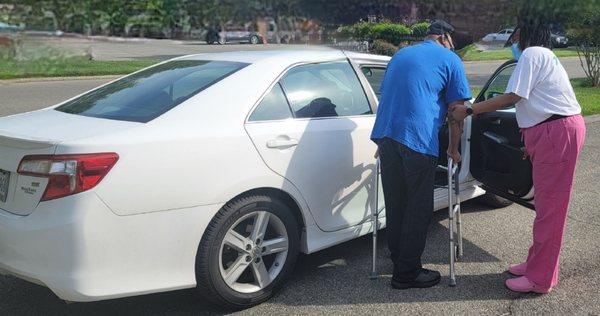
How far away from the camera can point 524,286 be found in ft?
11.6

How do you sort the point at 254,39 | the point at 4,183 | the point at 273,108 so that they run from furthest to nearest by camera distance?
the point at 254,39
the point at 273,108
the point at 4,183

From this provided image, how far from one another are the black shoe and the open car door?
89 centimetres

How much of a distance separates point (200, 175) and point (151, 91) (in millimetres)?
821

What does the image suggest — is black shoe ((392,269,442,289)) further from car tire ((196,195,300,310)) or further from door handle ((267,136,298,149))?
door handle ((267,136,298,149))

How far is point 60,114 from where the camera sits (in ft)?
11.1

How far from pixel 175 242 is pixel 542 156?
215 centimetres

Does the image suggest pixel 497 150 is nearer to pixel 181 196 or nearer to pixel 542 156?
pixel 542 156

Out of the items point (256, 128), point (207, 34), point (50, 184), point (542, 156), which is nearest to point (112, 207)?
point (50, 184)

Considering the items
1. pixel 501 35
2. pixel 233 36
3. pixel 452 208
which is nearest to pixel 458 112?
pixel 452 208

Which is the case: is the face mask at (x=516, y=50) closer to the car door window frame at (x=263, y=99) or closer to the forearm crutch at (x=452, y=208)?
the forearm crutch at (x=452, y=208)

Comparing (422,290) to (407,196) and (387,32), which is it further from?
(387,32)

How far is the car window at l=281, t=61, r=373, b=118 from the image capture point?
3.62 metres

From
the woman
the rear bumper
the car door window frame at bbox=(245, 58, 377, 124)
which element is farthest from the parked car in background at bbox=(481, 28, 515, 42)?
the rear bumper

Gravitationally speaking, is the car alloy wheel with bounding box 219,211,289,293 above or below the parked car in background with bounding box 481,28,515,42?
below
